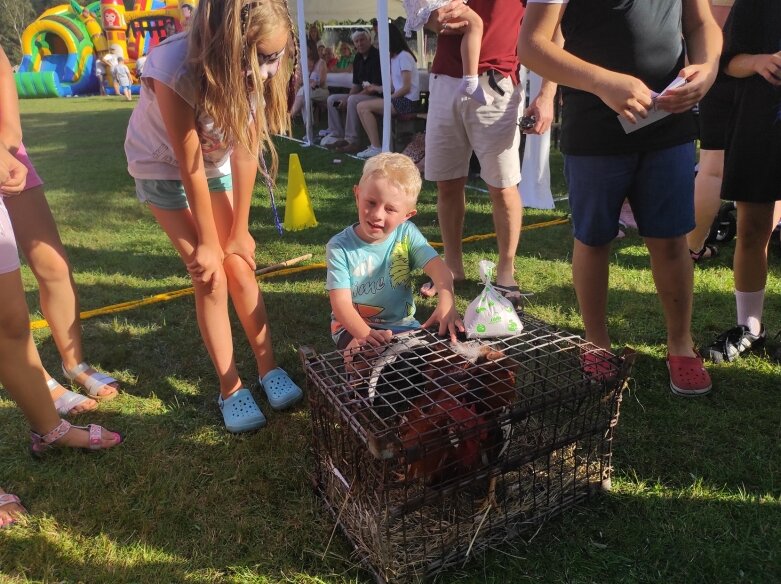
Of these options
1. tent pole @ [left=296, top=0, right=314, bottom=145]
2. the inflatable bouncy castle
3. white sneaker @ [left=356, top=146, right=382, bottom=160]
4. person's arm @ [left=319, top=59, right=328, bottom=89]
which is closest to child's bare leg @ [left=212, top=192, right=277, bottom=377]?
white sneaker @ [left=356, top=146, right=382, bottom=160]

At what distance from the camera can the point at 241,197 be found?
234cm

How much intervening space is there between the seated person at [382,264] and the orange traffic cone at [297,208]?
2.89m

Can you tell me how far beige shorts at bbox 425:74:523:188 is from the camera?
3.35 m

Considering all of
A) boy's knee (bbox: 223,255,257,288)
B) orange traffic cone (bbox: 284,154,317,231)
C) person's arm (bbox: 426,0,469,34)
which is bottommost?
orange traffic cone (bbox: 284,154,317,231)

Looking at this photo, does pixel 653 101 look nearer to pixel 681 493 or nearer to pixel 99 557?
pixel 681 493

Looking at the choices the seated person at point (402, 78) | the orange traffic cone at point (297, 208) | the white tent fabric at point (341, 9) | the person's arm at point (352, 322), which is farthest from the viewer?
the white tent fabric at point (341, 9)

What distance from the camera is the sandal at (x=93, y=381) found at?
2668 mm

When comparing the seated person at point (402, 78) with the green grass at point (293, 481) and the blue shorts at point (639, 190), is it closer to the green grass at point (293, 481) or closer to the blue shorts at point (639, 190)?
the green grass at point (293, 481)

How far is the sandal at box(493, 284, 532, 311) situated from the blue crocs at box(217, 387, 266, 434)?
Result: 1.49m

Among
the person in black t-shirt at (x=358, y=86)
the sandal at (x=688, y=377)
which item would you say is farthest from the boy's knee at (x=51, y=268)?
the person in black t-shirt at (x=358, y=86)

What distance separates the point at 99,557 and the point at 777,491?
2159 millimetres

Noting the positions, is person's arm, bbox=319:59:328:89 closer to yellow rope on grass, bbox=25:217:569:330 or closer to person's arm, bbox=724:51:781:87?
yellow rope on grass, bbox=25:217:569:330

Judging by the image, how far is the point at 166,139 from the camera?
2186 mm

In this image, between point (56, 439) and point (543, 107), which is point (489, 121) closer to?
point (543, 107)
